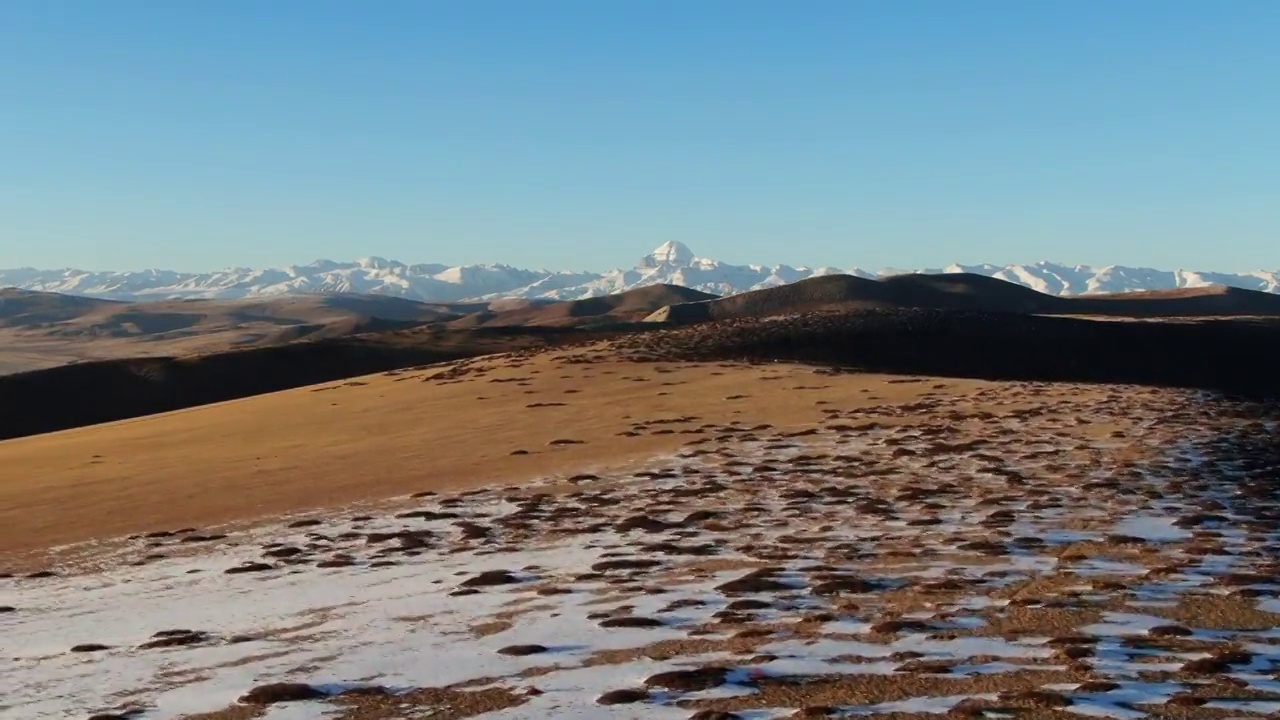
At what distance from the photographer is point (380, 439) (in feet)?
112

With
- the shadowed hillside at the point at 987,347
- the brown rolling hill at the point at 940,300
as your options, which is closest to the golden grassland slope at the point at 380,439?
the shadowed hillside at the point at 987,347

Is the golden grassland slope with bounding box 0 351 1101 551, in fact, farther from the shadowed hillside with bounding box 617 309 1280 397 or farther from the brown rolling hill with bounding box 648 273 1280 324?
the brown rolling hill with bounding box 648 273 1280 324

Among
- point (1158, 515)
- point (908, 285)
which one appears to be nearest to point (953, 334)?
point (1158, 515)

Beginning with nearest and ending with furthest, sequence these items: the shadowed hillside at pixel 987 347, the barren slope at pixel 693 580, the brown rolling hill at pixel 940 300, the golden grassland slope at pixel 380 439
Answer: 1. the barren slope at pixel 693 580
2. the golden grassland slope at pixel 380 439
3. the shadowed hillside at pixel 987 347
4. the brown rolling hill at pixel 940 300

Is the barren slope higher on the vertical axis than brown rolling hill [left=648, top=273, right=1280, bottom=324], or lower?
lower

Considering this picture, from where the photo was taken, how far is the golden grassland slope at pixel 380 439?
24.3 metres

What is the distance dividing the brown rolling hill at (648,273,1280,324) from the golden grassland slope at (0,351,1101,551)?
374 feet

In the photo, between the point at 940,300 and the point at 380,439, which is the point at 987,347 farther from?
the point at 940,300

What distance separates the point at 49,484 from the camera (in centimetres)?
2830

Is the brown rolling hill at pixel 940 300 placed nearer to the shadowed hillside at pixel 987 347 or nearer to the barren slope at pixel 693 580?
the shadowed hillside at pixel 987 347

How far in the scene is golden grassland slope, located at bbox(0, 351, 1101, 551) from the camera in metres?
24.3

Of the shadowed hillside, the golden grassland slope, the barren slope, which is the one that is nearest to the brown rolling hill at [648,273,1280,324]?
the shadowed hillside

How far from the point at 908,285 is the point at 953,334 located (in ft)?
420

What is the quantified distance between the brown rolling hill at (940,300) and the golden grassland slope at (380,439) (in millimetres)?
113850
